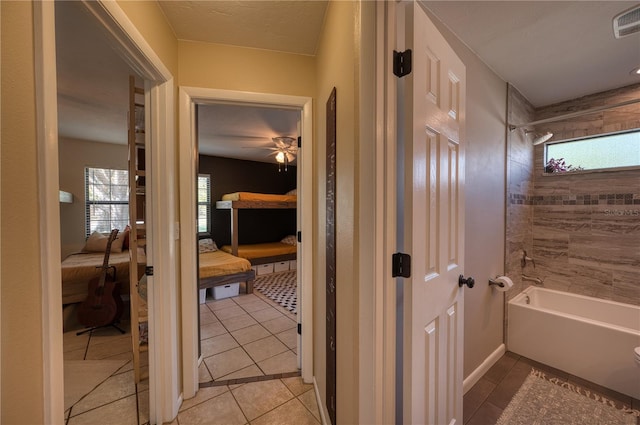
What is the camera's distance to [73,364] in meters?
2.05

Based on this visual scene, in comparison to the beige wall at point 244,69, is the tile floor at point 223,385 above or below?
below

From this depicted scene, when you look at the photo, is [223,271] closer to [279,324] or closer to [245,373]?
[279,324]

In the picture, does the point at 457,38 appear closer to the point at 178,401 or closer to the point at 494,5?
the point at 494,5

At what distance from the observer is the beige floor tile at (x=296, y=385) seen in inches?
68.3

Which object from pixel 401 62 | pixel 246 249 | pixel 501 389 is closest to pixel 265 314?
pixel 246 249

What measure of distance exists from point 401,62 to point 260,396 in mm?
2140

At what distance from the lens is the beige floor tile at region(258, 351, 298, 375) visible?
196cm

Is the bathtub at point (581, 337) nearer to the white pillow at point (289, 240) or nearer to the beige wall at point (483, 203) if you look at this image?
the beige wall at point (483, 203)

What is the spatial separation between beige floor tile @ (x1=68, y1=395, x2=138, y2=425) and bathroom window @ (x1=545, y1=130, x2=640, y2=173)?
4142 millimetres

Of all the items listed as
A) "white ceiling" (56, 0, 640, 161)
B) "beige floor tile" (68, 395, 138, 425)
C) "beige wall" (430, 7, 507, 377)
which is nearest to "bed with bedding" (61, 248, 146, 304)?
"beige floor tile" (68, 395, 138, 425)

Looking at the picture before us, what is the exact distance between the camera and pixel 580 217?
2326 mm

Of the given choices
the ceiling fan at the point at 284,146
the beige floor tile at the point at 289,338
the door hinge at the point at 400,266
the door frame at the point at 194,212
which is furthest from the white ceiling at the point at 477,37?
the beige floor tile at the point at 289,338

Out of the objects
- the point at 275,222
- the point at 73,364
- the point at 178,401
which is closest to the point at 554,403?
the point at 178,401

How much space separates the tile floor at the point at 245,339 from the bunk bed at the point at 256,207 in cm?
110
